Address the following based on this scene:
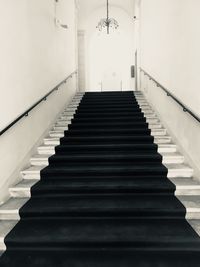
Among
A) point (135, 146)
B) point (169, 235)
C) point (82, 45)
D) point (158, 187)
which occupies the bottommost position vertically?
point (169, 235)

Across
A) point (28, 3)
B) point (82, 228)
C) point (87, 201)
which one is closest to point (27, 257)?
point (82, 228)

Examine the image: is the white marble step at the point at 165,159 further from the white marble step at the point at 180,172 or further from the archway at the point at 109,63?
the archway at the point at 109,63

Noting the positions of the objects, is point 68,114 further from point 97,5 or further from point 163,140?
point 97,5

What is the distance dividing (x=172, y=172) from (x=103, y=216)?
1282 millimetres

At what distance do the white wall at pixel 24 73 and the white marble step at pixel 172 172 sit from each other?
0.55ft

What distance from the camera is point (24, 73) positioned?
3699 mm

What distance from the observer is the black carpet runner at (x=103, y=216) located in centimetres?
230

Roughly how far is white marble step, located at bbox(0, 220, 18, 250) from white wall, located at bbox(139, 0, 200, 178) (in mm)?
2359

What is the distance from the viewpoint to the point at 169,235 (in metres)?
2.42

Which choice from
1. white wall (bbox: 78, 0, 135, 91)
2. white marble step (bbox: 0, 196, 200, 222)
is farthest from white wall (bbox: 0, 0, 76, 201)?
white wall (bbox: 78, 0, 135, 91)

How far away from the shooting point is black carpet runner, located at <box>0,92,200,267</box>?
230 centimetres

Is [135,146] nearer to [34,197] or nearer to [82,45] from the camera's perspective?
[34,197]

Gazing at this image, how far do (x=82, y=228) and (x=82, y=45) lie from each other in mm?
10253

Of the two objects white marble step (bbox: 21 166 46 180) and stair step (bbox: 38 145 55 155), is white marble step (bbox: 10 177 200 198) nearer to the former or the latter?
white marble step (bbox: 21 166 46 180)
